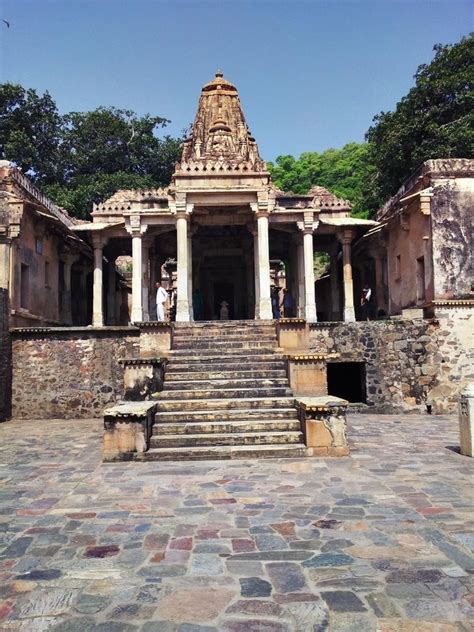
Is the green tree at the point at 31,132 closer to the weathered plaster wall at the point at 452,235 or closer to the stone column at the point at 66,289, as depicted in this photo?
the stone column at the point at 66,289

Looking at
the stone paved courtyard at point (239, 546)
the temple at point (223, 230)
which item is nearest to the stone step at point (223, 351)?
the stone paved courtyard at point (239, 546)

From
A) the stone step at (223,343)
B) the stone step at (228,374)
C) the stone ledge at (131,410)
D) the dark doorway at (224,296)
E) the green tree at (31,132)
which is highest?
the green tree at (31,132)

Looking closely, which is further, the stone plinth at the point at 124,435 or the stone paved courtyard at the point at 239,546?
the stone plinth at the point at 124,435

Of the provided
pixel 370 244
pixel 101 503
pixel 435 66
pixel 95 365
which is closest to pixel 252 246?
pixel 370 244

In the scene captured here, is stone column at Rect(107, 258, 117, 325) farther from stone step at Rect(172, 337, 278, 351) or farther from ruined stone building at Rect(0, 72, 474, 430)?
stone step at Rect(172, 337, 278, 351)

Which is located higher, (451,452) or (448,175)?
(448,175)

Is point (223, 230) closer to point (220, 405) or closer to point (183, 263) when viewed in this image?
point (183, 263)

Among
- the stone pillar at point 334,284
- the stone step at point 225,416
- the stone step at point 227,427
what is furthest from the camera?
the stone pillar at point 334,284

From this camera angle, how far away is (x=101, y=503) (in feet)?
16.3

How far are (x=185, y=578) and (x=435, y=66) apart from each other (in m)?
26.7

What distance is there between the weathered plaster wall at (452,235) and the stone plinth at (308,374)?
236 inches

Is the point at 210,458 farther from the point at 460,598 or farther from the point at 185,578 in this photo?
the point at 460,598

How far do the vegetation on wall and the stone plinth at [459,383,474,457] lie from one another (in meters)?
17.2

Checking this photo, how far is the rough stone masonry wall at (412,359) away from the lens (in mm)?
12508
